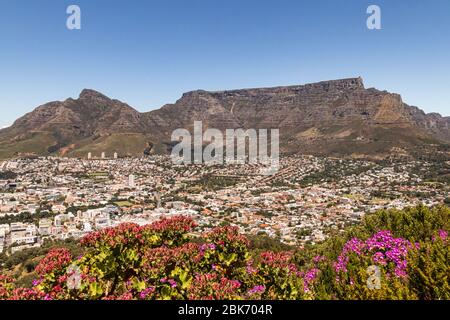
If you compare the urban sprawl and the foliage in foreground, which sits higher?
the foliage in foreground

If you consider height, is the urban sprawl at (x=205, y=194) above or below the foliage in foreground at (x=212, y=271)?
below

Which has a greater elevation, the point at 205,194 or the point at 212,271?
the point at 212,271

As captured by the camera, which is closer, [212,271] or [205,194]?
[212,271]

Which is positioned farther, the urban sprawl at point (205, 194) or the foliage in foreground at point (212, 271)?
the urban sprawl at point (205, 194)

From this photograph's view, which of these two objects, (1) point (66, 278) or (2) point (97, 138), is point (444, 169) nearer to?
(1) point (66, 278)

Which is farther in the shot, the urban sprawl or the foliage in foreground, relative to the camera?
the urban sprawl

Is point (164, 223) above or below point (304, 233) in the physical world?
above

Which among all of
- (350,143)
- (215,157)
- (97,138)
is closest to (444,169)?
(350,143)
